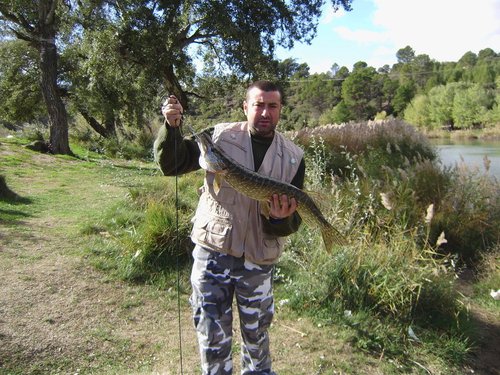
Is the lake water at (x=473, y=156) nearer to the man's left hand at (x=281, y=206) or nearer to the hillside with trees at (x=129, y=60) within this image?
the hillside with trees at (x=129, y=60)

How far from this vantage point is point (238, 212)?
8.21 ft

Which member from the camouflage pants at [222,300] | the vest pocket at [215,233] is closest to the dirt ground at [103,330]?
the camouflage pants at [222,300]

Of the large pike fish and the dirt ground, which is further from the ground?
the large pike fish

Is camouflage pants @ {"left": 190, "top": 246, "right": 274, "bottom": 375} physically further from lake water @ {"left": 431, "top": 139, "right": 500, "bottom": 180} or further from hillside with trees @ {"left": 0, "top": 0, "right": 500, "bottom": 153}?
hillside with trees @ {"left": 0, "top": 0, "right": 500, "bottom": 153}

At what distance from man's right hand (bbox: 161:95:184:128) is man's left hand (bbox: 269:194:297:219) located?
76 centimetres

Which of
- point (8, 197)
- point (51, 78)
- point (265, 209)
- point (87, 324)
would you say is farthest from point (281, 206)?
point (51, 78)

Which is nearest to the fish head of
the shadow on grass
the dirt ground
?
the dirt ground

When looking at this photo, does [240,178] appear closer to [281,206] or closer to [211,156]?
[211,156]

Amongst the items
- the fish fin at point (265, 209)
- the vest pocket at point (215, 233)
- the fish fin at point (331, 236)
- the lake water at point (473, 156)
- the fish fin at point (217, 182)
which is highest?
the fish fin at point (217, 182)

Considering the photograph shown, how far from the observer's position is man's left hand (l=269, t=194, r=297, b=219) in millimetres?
2416

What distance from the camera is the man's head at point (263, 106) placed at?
7.91 ft

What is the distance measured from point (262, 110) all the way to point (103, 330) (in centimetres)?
252

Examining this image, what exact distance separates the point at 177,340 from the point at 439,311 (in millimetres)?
2794

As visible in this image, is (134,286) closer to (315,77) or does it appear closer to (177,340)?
(177,340)
